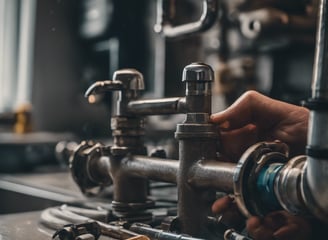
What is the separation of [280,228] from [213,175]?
0.11 m

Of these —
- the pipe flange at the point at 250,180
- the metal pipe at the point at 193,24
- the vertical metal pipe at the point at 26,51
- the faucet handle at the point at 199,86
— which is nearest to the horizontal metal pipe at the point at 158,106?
the faucet handle at the point at 199,86

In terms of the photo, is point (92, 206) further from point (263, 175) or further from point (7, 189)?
point (7, 189)

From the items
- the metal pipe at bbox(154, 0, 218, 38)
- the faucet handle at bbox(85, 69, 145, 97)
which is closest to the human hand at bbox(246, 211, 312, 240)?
the faucet handle at bbox(85, 69, 145, 97)

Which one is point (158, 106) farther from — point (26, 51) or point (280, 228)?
point (26, 51)

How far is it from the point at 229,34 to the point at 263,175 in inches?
53.7

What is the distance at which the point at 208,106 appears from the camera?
74cm

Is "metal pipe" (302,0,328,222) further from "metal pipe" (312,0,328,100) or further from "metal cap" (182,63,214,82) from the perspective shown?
"metal cap" (182,63,214,82)

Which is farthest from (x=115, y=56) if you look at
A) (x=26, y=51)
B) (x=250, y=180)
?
(x=250, y=180)

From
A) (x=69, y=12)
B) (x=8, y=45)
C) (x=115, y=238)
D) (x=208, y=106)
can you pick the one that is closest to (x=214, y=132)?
(x=208, y=106)

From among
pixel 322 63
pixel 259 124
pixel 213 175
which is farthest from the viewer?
pixel 259 124

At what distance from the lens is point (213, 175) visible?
686mm

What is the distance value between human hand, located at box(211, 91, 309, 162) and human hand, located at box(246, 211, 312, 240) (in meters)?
0.12

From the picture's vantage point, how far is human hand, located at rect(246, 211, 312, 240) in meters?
0.68

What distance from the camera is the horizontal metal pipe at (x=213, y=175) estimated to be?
0.66 metres
